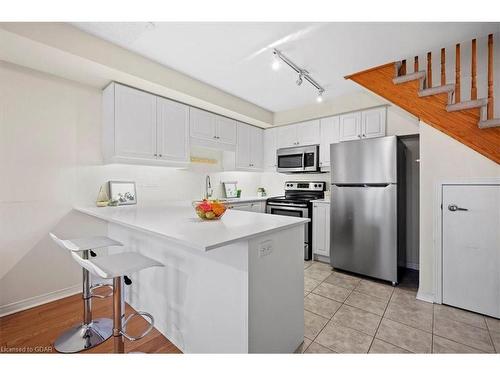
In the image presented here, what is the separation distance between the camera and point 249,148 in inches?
164

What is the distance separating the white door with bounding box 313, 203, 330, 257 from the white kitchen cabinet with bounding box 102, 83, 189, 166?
209cm

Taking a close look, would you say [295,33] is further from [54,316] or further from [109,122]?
[54,316]

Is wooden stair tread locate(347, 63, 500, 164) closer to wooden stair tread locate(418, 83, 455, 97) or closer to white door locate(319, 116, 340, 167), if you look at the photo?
wooden stair tread locate(418, 83, 455, 97)

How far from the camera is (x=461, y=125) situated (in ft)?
7.02

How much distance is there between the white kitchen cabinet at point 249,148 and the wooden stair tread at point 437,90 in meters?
2.53

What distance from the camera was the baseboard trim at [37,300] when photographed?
204 cm

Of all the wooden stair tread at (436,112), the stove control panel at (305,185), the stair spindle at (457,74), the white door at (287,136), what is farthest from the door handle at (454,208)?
the white door at (287,136)

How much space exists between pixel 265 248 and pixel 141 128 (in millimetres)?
2135

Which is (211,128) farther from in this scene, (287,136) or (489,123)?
(489,123)

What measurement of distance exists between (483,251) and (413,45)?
2006mm

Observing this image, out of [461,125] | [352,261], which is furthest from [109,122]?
[461,125]

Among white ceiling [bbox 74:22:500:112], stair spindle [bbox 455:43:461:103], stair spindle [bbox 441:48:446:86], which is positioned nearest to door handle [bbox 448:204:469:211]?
stair spindle [bbox 455:43:461:103]

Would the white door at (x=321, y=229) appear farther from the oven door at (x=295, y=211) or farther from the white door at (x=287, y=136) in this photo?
the white door at (x=287, y=136)
